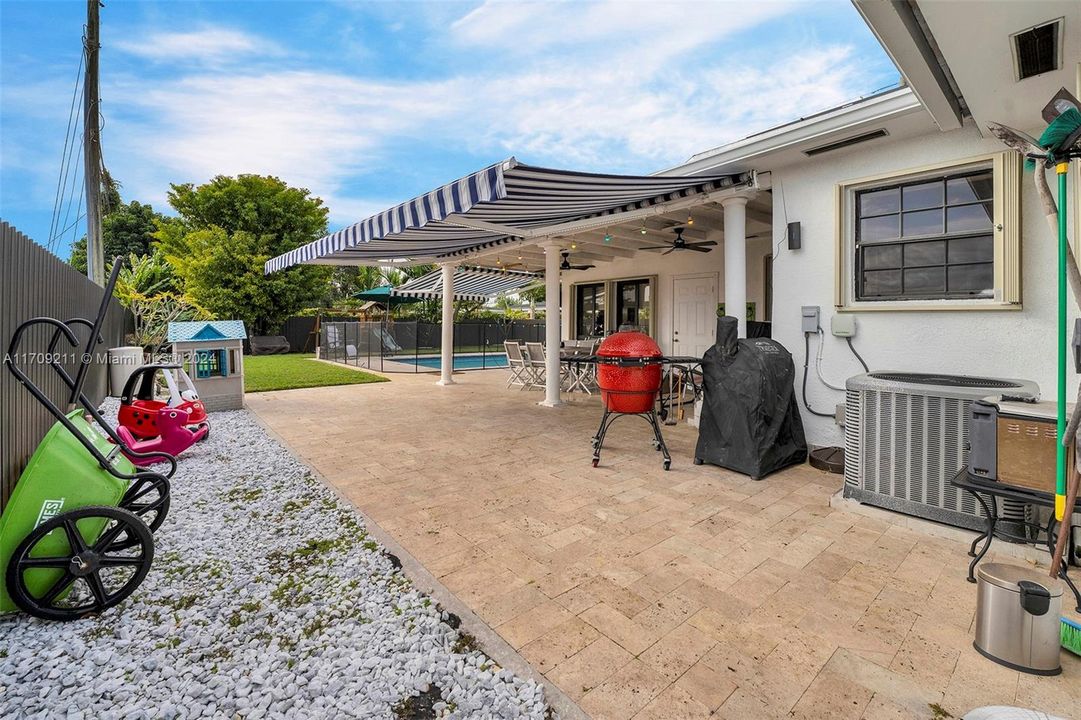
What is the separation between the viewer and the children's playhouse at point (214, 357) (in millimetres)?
6762

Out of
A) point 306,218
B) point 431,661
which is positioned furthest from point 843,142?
point 306,218

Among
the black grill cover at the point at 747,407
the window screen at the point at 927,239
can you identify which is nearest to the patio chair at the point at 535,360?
the black grill cover at the point at 747,407

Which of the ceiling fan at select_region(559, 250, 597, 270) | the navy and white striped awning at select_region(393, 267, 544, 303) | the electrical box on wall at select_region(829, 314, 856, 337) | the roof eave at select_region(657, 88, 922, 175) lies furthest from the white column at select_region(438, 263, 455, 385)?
the electrical box on wall at select_region(829, 314, 856, 337)

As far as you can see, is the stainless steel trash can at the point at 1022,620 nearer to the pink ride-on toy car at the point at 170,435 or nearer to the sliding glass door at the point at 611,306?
the pink ride-on toy car at the point at 170,435

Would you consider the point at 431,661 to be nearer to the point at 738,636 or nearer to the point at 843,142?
the point at 738,636

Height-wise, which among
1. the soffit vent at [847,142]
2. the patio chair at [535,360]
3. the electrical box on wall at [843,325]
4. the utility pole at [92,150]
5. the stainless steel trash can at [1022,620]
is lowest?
the stainless steel trash can at [1022,620]

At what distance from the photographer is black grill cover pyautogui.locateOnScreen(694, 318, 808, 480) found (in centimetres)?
399

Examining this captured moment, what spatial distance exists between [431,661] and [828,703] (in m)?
1.40

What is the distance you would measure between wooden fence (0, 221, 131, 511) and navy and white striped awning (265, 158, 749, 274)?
2.43 metres

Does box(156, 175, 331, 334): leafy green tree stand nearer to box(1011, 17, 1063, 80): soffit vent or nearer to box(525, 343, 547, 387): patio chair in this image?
box(525, 343, 547, 387): patio chair

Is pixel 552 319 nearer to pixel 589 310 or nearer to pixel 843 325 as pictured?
pixel 843 325

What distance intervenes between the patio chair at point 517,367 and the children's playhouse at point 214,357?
4930mm

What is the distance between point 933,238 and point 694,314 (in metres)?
5.32

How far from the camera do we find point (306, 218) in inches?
821
